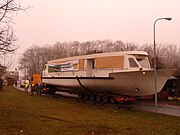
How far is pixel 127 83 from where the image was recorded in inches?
806

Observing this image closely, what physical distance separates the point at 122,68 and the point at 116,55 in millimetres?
1275

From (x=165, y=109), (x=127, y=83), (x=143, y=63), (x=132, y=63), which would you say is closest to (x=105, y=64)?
(x=132, y=63)

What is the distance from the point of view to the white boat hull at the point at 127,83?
19531 millimetres

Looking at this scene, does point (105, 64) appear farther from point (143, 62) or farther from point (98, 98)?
point (98, 98)

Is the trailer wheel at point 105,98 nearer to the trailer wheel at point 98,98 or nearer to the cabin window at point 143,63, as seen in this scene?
the trailer wheel at point 98,98

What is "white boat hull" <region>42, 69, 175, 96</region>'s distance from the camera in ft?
64.1

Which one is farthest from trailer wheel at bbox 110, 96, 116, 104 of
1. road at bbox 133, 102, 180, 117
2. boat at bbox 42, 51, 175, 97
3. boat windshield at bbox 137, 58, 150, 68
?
boat windshield at bbox 137, 58, 150, 68

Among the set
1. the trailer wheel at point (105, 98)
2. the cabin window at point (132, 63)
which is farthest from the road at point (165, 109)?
the cabin window at point (132, 63)

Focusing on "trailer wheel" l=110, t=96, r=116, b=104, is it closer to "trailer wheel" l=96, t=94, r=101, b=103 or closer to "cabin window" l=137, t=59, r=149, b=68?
"trailer wheel" l=96, t=94, r=101, b=103

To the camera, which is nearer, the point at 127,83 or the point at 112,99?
the point at 127,83

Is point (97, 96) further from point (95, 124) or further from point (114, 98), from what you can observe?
point (95, 124)

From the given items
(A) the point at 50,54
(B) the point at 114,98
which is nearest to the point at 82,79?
(B) the point at 114,98

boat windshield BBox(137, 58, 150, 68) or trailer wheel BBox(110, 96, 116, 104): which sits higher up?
boat windshield BBox(137, 58, 150, 68)

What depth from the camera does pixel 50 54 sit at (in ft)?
275
